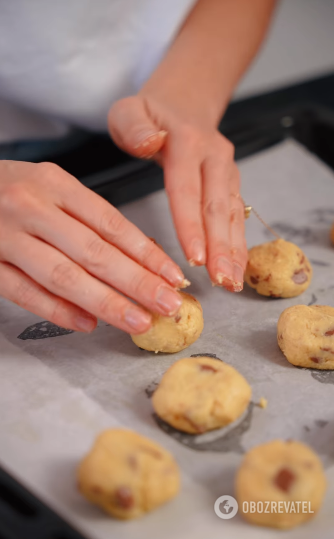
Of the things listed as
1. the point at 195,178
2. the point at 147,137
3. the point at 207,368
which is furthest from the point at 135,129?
the point at 207,368

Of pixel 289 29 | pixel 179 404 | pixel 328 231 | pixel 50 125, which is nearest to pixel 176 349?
pixel 179 404

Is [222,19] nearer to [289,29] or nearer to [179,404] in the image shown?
[179,404]

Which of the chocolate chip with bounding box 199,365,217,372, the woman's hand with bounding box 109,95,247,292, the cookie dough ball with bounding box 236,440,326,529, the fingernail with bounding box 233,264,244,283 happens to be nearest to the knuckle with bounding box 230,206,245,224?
the woman's hand with bounding box 109,95,247,292

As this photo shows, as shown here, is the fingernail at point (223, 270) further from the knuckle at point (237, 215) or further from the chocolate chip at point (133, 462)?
the chocolate chip at point (133, 462)

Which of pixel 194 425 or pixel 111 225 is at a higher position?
pixel 111 225

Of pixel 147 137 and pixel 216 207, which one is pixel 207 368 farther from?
pixel 147 137
